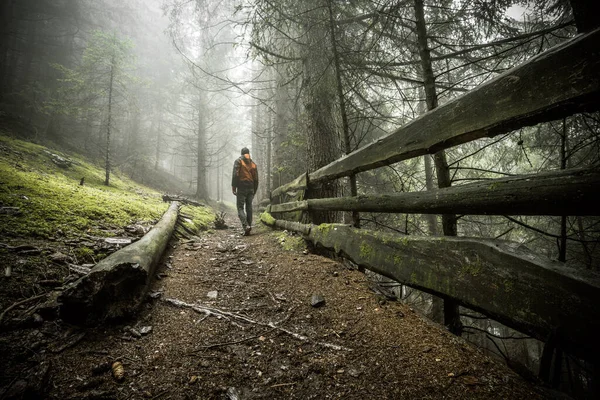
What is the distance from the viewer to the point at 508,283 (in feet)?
4.29

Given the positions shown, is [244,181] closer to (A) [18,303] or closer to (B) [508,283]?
(A) [18,303]

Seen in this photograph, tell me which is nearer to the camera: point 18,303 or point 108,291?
point 18,303

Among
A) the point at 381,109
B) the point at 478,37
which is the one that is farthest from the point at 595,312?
the point at 381,109

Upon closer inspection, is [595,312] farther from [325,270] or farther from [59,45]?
[59,45]

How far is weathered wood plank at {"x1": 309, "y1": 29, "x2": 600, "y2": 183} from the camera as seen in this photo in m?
1.06

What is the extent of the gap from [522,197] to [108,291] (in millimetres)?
3005

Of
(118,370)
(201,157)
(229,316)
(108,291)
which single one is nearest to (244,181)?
(229,316)

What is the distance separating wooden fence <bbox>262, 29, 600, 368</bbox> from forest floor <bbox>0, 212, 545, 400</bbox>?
377mm

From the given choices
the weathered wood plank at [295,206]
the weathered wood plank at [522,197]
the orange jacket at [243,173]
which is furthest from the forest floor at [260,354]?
the orange jacket at [243,173]

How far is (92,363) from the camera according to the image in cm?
156

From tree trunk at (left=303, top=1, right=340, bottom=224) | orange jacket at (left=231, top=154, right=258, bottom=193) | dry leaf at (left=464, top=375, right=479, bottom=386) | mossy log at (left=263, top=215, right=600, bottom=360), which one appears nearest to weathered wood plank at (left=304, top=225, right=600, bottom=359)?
mossy log at (left=263, top=215, right=600, bottom=360)

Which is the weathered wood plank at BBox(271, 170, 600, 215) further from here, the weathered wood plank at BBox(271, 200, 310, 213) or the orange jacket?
the orange jacket

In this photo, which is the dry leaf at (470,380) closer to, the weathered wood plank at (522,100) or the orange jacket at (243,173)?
the weathered wood plank at (522,100)

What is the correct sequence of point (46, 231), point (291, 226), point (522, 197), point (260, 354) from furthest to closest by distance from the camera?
point (291, 226)
point (46, 231)
point (260, 354)
point (522, 197)
